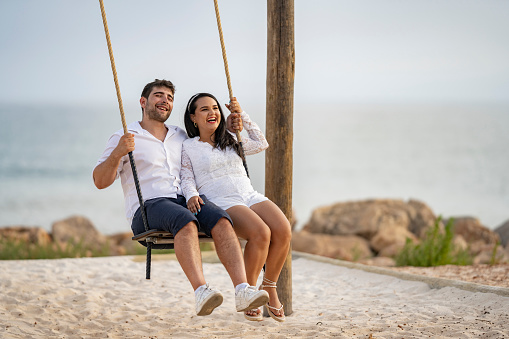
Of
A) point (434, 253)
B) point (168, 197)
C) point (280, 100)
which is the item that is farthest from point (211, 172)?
point (434, 253)

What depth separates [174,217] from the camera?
9.61 feet

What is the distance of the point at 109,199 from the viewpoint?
18.2 m

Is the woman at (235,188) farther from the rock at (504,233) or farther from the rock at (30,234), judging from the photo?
the rock at (504,233)

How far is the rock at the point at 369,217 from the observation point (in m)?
9.49

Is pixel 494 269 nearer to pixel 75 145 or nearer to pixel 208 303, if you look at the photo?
pixel 208 303

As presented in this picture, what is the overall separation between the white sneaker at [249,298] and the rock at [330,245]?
5248 millimetres

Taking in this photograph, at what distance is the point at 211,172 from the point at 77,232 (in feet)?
24.2

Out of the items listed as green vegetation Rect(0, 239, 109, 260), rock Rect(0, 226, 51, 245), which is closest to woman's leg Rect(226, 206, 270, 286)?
green vegetation Rect(0, 239, 109, 260)

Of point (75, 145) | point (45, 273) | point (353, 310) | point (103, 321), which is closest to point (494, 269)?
point (353, 310)

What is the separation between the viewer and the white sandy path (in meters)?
3.56

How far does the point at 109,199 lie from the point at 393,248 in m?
11.9

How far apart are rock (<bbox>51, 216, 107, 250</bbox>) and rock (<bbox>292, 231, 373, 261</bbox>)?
334cm

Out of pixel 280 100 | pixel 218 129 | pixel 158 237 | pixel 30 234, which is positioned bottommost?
pixel 30 234

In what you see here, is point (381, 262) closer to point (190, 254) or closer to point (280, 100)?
point (280, 100)
